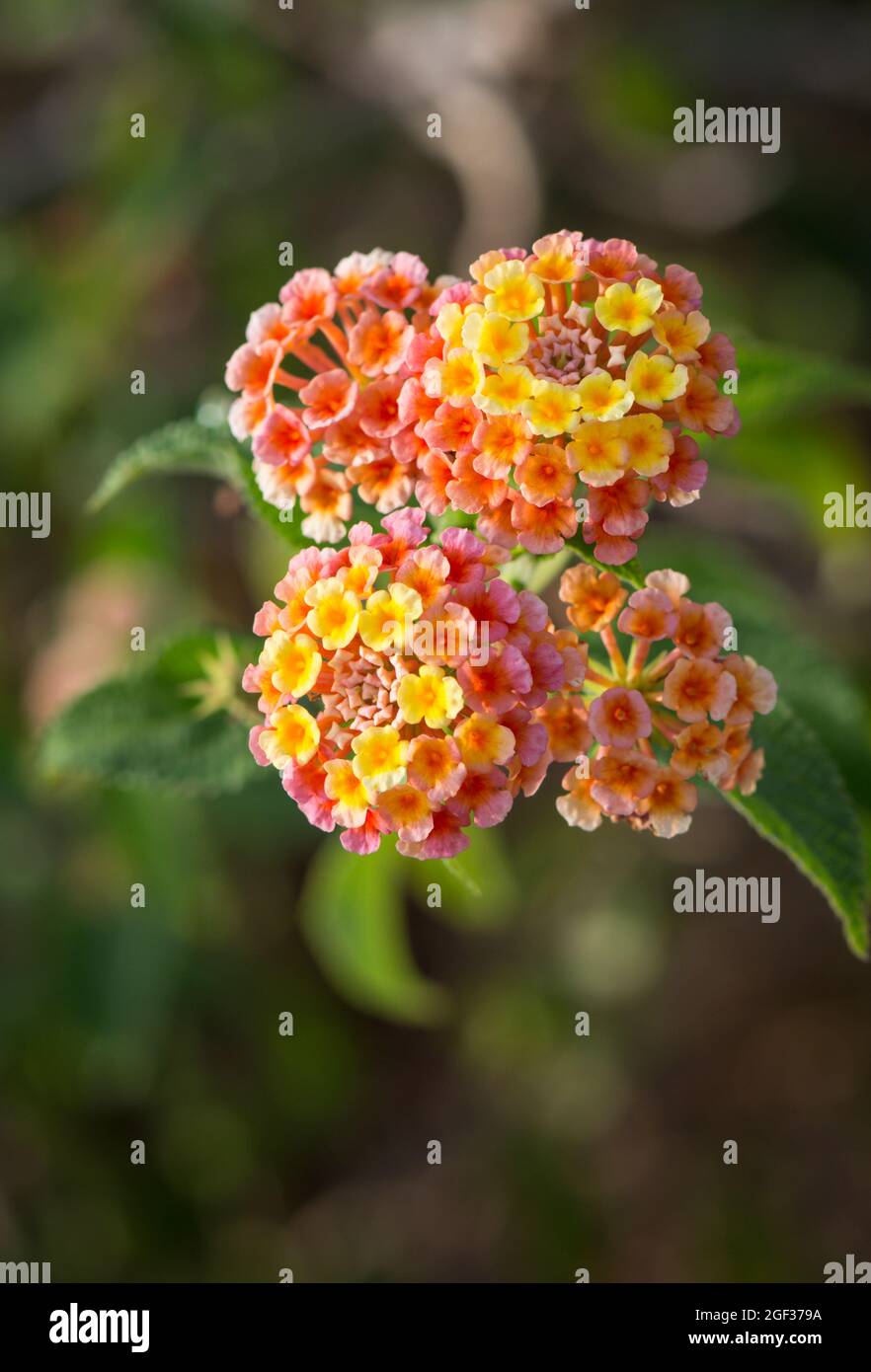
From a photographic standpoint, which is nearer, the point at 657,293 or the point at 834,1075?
the point at 657,293

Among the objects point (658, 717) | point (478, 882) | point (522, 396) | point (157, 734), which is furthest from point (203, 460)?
point (478, 882)

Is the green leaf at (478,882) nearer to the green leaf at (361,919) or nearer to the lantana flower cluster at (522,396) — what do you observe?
the green leaf at (361,919)

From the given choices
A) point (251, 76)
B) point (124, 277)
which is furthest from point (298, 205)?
point (124, 277)

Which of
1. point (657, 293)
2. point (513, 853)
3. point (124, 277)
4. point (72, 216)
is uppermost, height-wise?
point (72, 216)

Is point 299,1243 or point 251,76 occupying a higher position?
point 251,76

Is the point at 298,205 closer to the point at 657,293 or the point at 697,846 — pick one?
the point at 697,846

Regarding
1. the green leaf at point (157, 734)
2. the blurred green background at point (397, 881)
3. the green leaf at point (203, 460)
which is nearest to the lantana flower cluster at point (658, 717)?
the green leaf at point (203, 460)

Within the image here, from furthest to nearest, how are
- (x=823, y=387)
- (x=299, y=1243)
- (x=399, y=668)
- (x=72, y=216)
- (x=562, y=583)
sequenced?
1. (x=72, y=216)
2. (x=299, y=1243)
3. (x=823, y=387)
4. (x=562, y=583)
5. (x=399, y=668)

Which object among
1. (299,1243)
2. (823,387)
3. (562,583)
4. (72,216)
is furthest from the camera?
(72,216)
